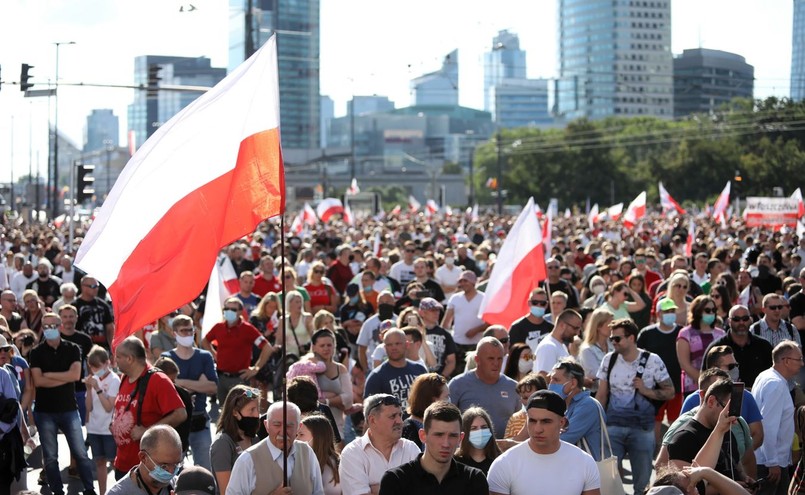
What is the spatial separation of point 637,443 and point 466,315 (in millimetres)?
4381

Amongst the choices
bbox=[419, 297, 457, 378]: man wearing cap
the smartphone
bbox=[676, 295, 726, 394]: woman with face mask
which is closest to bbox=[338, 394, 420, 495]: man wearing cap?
the smartphone

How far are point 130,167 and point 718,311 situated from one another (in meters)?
8.45

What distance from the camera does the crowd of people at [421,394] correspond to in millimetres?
6523

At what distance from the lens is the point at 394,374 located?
31.5 feet

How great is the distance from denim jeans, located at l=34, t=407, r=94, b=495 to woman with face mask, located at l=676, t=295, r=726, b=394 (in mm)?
5086

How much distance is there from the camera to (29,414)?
41.1ft

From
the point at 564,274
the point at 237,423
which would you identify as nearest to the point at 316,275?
the point at 564,274

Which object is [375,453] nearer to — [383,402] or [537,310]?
[383,402]

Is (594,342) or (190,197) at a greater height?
(190,197)

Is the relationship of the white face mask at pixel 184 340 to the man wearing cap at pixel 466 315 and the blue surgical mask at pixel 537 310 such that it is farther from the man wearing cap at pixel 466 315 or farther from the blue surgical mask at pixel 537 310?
the man wearing cap at pixel 466 315

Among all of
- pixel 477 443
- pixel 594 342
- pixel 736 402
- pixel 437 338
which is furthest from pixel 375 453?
pixel 437 338

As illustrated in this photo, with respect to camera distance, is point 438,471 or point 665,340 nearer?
point 438,471

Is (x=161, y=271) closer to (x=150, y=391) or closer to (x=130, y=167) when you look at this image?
(x=130, y=167)

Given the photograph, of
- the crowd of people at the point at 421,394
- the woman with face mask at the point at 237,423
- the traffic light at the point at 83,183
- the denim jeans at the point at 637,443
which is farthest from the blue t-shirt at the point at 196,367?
the traffic light at the point at 83,183
